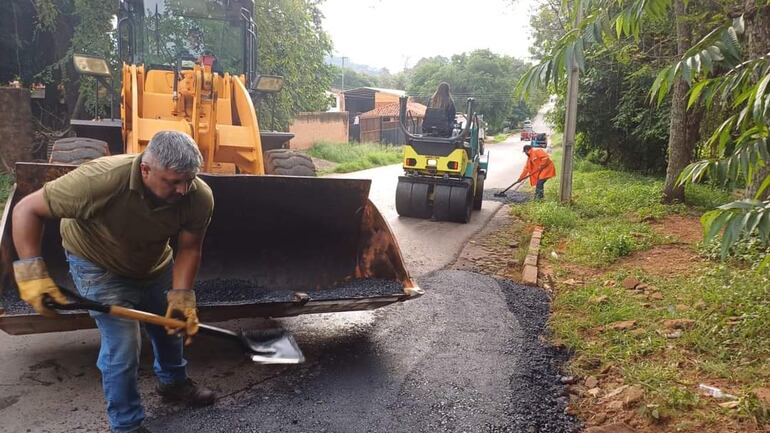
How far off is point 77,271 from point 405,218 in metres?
6.85

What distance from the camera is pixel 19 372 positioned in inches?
132

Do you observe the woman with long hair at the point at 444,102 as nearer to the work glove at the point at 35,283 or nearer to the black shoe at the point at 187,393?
the black shoe at the point at 187,393

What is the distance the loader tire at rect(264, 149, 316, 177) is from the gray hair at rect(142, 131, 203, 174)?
3.25 m

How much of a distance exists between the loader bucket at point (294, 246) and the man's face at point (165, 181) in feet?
3.99

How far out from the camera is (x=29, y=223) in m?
2.47

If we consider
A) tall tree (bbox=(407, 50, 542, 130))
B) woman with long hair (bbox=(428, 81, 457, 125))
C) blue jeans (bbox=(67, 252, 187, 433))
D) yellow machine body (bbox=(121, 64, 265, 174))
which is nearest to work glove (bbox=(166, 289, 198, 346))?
blue jeans (bbox=(67, 252, 187, 433))

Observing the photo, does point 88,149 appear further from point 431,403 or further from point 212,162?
point 431,403

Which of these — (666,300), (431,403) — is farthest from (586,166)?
(431,403)

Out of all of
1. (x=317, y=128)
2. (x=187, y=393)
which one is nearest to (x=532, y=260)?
(x=187, y=393)

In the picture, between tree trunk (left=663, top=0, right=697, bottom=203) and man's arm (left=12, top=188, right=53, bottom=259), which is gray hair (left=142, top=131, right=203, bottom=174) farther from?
→ tree trunk (left=663, top=0, right=697, bottom=203)

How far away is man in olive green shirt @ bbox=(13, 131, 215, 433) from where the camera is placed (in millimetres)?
2459

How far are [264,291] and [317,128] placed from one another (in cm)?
1951

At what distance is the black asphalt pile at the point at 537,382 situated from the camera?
3.12 meters

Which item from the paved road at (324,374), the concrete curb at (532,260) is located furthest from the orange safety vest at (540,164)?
the paved road at (324,374)
